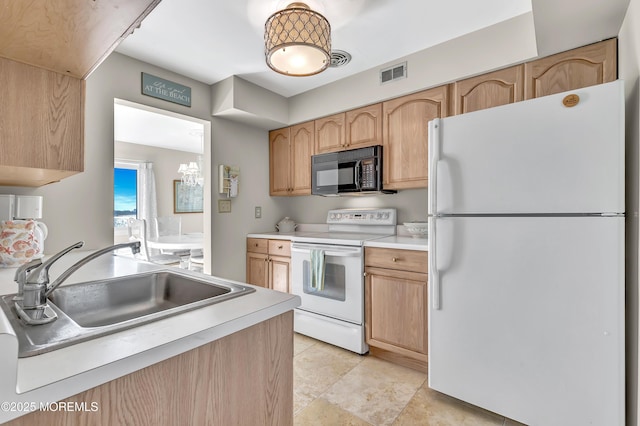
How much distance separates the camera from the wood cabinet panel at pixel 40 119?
969mm

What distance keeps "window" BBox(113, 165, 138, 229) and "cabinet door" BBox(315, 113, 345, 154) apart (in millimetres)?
4297

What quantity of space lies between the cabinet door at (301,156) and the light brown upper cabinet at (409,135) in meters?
0.84

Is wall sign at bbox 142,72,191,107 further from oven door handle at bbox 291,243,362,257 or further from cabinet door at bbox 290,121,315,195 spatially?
oven door handle at bbox 291,243,362,257

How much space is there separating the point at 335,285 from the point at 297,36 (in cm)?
179

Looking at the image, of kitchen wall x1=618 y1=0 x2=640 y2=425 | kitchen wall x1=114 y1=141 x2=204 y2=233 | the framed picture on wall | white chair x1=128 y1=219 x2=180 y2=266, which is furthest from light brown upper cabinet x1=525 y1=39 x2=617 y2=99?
kitchen wall x1=114 y1=141 x2=204 y2=233

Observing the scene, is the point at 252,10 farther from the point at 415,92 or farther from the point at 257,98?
the point at 415,92

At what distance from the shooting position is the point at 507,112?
1562 mm

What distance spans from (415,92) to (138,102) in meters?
2.16

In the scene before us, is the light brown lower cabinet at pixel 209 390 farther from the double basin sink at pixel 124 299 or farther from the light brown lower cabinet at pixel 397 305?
the light brown lower cabinet at pixel 397 305

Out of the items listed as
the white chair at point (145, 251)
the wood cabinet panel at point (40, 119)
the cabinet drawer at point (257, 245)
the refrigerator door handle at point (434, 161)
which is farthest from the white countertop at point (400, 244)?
the white chair at point (145, 251)

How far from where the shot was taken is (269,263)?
304cm

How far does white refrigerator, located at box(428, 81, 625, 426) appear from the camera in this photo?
1.32m

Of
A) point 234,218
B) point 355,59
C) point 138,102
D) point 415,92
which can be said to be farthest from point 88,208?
point 415,92

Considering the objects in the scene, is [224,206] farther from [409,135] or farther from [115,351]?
[115,351]
